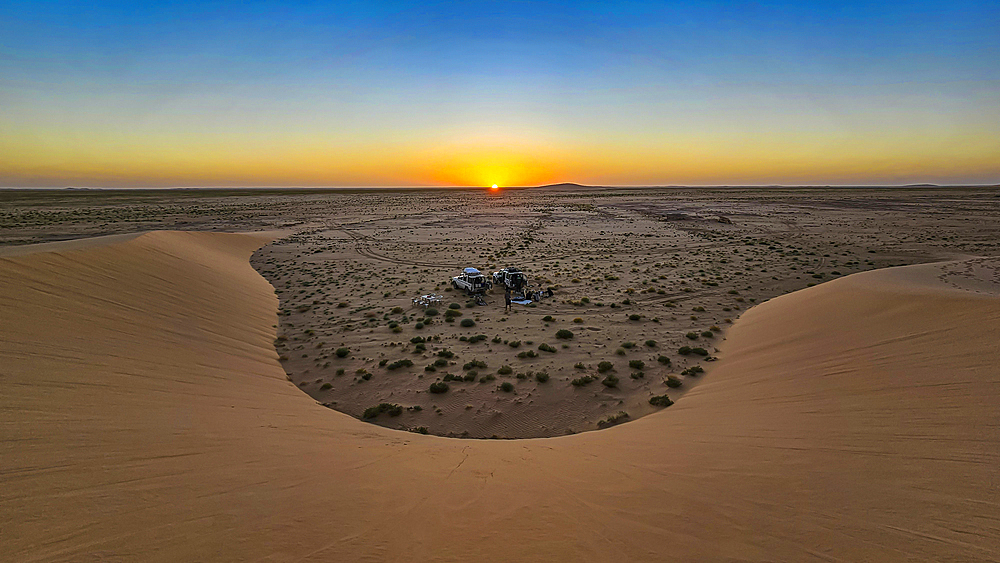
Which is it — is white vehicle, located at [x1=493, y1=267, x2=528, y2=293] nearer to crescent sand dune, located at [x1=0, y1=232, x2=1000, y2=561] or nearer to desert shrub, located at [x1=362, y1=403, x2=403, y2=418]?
desert shrub, located at [x1=362, y1=403, x2=403, y2=418]

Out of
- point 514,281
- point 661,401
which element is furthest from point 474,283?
point 661,401

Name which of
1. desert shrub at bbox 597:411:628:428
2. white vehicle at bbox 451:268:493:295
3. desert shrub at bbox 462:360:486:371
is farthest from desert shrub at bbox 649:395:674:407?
white vehicle at bbox 451:268:493:295

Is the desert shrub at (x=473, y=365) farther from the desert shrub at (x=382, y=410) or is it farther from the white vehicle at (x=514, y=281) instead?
the white vehicle at (x=514, y=281)

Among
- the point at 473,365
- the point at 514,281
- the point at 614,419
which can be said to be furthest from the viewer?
the point at 514,281

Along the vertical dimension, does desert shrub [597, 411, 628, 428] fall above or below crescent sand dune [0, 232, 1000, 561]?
below

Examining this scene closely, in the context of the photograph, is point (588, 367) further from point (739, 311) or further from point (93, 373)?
point (93, 373)

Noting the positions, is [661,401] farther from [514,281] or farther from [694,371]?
[514,281]

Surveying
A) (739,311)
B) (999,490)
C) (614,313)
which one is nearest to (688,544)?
(999,490)
